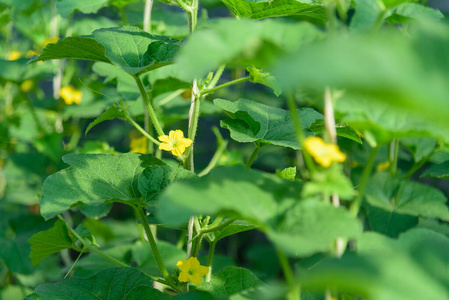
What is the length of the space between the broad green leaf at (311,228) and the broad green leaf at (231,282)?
1.17 feet

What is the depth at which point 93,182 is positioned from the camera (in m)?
0.92

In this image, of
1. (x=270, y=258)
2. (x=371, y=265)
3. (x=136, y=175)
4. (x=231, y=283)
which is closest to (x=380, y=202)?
(x=231, y=283)

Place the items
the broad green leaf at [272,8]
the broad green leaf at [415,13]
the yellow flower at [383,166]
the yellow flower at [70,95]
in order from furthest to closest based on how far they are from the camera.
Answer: the yellow flower at [70,95], the yellow flower at [383,166], the broad green leaf at [415,13], the broad green leaf at [272,8]

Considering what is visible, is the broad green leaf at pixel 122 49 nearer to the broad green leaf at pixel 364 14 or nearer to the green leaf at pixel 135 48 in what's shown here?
the green leaf at pixel 135 48

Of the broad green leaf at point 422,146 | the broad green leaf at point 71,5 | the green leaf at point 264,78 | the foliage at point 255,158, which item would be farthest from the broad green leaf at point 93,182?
the broad green leaf at point 422,146

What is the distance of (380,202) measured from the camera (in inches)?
49.1

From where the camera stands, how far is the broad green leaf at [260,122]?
99cm

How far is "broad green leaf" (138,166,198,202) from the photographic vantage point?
35.0 inches

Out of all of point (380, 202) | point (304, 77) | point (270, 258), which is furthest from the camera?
point (270, 258)

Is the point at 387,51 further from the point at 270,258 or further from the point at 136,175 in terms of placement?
the point at 270,258

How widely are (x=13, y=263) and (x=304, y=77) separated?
144 cm

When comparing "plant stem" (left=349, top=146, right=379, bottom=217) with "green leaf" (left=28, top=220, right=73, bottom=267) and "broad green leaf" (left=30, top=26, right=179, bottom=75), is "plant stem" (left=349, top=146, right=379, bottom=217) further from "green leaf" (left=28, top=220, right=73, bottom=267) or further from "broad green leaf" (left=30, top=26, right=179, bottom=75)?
"green leaf" (left=28, top=220, right=73, bottom=267)

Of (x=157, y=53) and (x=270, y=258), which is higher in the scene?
(x=157, y=53)

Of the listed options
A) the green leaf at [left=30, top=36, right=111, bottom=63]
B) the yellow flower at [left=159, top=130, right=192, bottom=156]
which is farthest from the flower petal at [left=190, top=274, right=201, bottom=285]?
the green leaf at [left=30, top=36, right=111, bottom=63]
